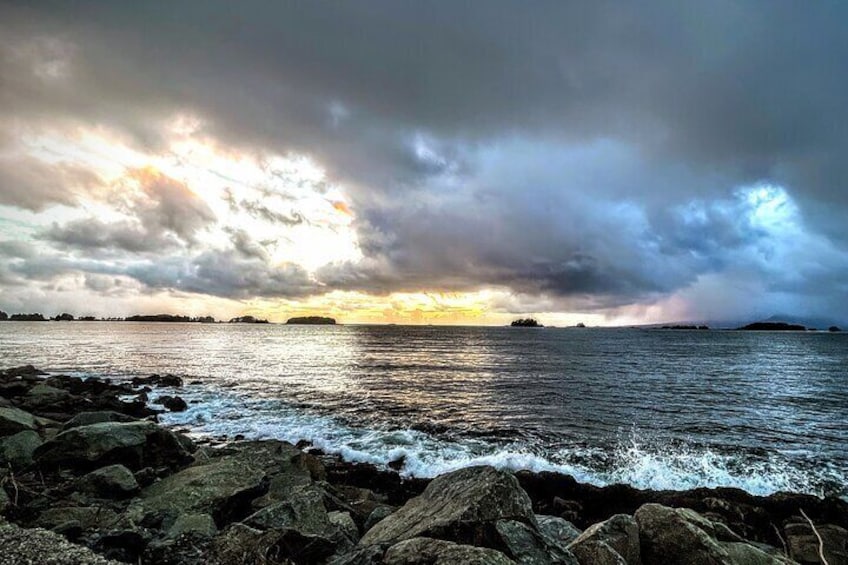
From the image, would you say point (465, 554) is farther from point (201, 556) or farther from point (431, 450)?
point (431, 450)

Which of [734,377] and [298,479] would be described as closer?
[298,479]

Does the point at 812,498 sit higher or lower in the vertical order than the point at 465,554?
lower

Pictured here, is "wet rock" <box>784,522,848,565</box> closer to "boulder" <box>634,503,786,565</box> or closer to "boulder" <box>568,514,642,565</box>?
"boulder" <box>634,503,786,565</box>

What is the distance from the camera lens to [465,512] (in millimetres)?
6715

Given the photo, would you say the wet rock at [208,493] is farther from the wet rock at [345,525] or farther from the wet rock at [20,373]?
the wet rock at [20,373]

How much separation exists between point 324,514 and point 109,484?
21.4ft

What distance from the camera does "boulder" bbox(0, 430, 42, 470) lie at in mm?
13320

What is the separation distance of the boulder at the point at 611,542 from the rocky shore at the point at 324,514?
2 centimetres

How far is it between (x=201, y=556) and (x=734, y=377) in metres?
57.4

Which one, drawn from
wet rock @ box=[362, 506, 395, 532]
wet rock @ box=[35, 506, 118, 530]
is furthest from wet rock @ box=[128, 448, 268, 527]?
wet rock @ box=[362, 506, 395, 532]

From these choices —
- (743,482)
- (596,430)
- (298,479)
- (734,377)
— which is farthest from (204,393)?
(734,377)

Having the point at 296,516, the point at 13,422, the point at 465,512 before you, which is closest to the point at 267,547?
the point at 296,516

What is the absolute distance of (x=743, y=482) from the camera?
17.2 metres

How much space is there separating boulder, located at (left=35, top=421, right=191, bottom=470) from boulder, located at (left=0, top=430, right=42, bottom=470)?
37 cm
